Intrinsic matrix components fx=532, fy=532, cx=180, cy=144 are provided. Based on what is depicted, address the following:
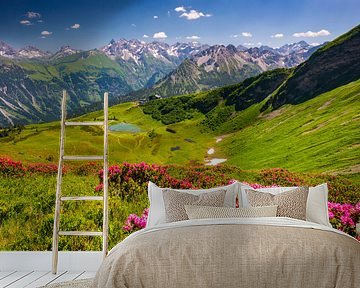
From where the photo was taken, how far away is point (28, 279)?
588 centimetres

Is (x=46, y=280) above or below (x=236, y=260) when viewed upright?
below

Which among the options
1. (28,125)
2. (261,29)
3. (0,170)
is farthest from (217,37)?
(0,170)

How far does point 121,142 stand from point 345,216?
2.96m

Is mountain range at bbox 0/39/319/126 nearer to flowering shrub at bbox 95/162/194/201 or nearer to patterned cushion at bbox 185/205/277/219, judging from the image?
flowering shrub at bbox 95/162/194/201

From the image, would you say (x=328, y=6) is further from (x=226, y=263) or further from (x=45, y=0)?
(x=226, y=263)

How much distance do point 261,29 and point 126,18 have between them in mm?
1958

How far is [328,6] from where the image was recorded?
24.0ft

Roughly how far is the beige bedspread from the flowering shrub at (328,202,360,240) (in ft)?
8.08

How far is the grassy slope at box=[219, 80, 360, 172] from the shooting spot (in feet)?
21.2

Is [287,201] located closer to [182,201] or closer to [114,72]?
[182,201]

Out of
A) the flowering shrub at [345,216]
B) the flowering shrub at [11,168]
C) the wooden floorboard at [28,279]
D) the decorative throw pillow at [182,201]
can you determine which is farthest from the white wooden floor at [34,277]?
the flowering shrub at [345,216]

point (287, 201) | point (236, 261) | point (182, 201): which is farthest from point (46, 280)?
point (236, 261)

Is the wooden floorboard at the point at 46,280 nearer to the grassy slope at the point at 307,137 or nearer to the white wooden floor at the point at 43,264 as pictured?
the white wooden floor at the point at 43,264

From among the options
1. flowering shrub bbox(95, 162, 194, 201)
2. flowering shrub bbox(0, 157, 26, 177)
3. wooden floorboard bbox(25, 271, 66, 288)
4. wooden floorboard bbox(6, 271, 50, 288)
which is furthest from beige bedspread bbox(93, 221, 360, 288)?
flowering shrub bbox(0, 157, 26, 177)
